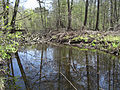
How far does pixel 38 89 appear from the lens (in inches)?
134

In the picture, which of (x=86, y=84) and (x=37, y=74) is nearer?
(x=86, y=84)

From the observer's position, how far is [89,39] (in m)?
11.1

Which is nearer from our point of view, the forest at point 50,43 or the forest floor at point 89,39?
the forest at point 50,43

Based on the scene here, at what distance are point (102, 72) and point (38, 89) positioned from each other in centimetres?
252

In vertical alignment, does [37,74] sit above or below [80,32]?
below

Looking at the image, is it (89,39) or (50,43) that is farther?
(50,43)

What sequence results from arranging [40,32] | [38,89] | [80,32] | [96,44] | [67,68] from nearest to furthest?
[38,89], [67,68], [96,44], [80,32], [40,32]

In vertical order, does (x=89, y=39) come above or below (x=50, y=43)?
above

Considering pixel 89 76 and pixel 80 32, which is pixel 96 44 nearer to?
pixel 80 32

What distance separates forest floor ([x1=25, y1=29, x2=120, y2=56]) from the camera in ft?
27.5

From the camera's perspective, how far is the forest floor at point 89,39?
8.39 m

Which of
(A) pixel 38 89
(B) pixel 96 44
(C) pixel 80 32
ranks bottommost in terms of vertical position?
(A) pixel 38 89

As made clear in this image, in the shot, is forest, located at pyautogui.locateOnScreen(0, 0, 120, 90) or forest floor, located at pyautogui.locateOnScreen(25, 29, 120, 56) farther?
forest floor, located at pyautogui.locateOnScreen(25, 29, 120, 56)

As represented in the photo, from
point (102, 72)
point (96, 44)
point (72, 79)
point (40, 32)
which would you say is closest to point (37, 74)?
point (72, 79)
